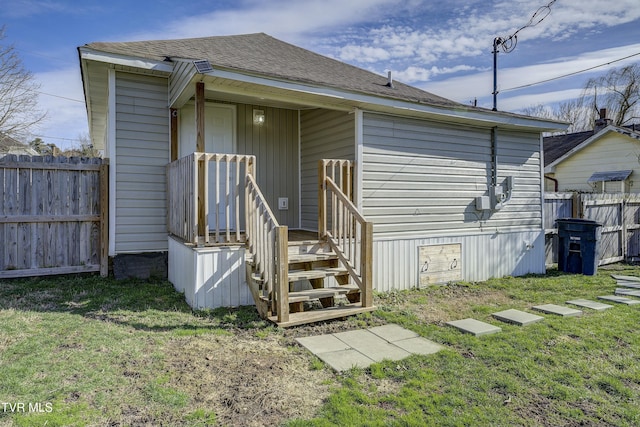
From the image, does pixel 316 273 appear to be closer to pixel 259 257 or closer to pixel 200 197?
pixel 259 257

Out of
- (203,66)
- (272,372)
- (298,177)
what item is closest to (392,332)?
(272,372)

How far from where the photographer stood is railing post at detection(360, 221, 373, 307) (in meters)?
4.40

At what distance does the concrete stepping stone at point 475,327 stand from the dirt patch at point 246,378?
5.77 ft

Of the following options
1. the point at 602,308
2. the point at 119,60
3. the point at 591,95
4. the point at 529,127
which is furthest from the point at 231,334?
the point at 591,95

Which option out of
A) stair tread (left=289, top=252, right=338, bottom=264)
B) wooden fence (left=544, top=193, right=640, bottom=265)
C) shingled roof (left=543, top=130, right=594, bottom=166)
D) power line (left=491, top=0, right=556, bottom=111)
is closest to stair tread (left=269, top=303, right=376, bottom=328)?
stair tread (left=289, top=252, right=338, bottom=264)

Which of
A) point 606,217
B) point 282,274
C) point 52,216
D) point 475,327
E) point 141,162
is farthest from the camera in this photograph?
point 606,217

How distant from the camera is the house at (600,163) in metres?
12.6

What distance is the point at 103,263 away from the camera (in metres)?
5.67

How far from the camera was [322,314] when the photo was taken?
163 inches

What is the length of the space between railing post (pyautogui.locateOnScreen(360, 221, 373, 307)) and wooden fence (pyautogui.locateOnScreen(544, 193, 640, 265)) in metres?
5.66

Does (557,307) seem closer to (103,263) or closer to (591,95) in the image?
(103,263)

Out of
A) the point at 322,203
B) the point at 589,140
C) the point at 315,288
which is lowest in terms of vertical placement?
the point at 315,288

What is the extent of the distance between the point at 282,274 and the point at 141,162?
320cm
